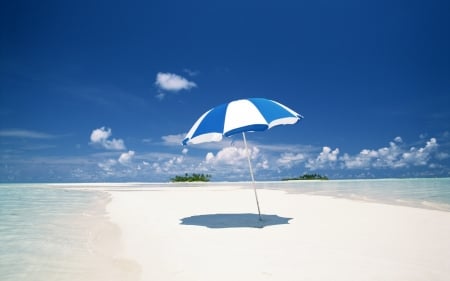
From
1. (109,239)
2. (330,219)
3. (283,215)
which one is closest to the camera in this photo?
(109,239)

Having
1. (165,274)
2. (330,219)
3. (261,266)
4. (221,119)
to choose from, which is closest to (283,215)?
(330,219)

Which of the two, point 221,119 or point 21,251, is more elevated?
point 221,119

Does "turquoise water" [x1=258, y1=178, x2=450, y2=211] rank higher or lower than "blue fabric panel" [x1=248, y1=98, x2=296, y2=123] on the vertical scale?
lower

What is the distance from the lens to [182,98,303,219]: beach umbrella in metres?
6.98

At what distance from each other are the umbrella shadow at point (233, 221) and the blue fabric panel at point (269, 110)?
2331mm

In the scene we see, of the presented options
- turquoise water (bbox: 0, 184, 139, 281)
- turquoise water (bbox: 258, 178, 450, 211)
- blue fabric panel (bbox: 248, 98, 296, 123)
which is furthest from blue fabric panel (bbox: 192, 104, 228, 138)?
turquoise water (bbox: 258, 178, 450, 211)

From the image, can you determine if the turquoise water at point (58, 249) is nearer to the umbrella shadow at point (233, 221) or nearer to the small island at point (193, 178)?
the umbrella shadow at point (233, 221)

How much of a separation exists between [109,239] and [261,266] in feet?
10.3

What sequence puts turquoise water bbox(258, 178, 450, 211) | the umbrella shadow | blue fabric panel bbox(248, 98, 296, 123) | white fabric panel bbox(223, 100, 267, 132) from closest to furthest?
white fabric panel bbox(223, 100, 267, 132)
blue fabric panel bbox(248, 98, 296, 123)
the umbrella shadow
turquoise water bbox(258, 178, 450, 211)

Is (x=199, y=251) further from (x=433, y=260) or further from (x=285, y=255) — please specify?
(x=433, y=260)

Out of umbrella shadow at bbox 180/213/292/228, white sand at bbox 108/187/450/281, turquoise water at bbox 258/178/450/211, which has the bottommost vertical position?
white sand at bbox 108/187/450/281

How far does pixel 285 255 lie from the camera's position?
4660mm

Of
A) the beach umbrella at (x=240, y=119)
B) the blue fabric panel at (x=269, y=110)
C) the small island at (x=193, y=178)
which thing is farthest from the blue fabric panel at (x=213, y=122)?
Answer: the small island at (x=193, y=178)

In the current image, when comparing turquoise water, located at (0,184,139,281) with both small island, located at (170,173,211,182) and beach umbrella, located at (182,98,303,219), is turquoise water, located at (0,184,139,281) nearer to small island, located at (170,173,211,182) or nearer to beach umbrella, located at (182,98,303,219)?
beach umbrella, located at (182,98,303,219)
